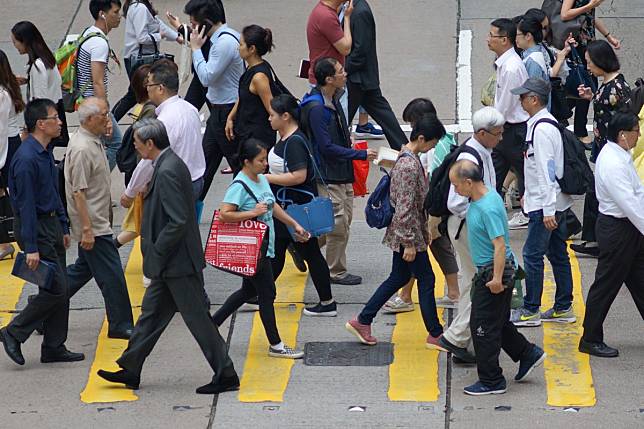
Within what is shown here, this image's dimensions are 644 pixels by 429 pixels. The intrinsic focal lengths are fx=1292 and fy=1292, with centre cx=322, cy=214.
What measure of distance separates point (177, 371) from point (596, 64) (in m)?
4.14

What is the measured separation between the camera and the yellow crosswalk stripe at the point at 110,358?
8562 mm

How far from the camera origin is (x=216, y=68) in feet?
36.1

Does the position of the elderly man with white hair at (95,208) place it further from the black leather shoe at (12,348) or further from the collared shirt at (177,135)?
the black leather shoe at (12,348)

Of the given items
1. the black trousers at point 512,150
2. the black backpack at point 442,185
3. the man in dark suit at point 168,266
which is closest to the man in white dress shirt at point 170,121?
the man in dark suit at point 168,266

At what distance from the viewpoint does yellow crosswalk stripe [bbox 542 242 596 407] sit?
8398 millimetres

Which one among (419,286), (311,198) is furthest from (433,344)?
(311,198)

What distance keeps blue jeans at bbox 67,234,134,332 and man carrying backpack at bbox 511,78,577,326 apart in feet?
9.51

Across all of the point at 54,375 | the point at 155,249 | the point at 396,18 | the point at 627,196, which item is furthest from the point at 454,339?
the point at 396,18

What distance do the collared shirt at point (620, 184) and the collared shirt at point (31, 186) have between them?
3.78 meters

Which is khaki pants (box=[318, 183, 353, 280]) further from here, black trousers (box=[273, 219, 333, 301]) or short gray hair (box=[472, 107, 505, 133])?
short gray hair (box=[472, 107, 505, 133])

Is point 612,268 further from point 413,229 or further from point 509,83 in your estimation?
point 509,83

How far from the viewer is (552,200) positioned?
912cm

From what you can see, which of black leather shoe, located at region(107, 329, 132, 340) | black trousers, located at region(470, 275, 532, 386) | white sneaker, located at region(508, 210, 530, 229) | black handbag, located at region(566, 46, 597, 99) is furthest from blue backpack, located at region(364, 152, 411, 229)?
black handbag, located at region(566, 46, 597, 99)

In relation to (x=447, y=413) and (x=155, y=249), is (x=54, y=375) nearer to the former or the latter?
(x=155, y=249)
